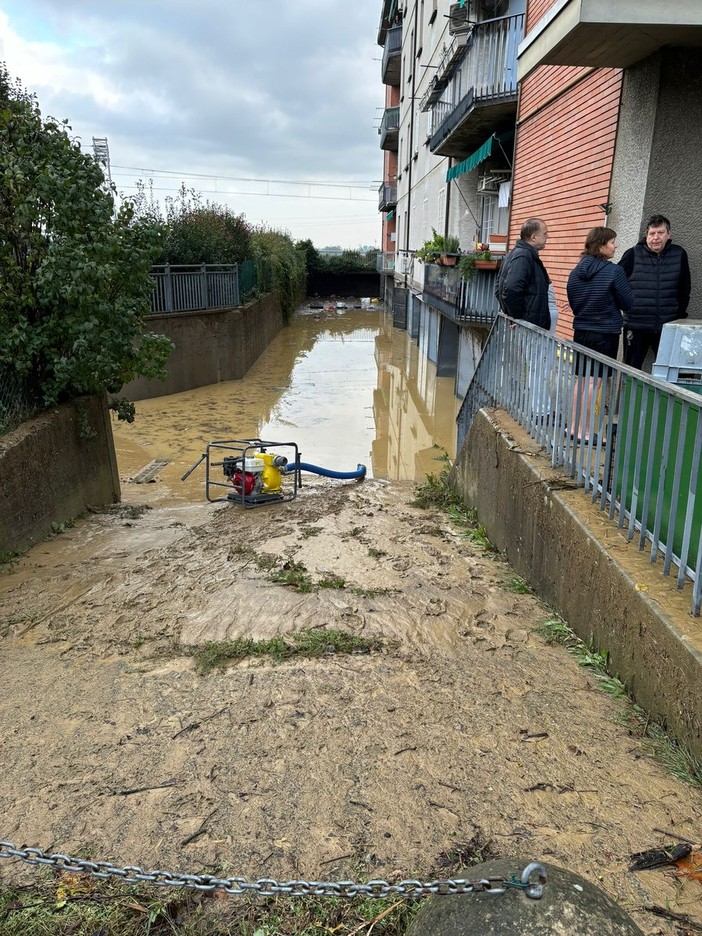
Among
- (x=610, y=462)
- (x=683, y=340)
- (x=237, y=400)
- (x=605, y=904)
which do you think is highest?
(x=683, y=340)

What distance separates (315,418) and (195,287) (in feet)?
17.8

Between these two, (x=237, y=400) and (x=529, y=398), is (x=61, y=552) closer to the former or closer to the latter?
(x=529, y=398)

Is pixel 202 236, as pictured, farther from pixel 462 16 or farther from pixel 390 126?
pixel 390 126

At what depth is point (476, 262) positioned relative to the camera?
13883 millimetres

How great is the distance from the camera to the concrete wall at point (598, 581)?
2.93 m

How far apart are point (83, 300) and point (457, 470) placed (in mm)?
4540

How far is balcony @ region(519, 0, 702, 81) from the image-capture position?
5.49 m

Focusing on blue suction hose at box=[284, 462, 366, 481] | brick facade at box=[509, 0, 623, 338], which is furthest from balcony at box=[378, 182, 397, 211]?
blue suction hose at box=[284, 462, 366, 481]

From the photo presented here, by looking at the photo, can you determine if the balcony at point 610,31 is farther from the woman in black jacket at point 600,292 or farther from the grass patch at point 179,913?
the grass patch at point 179,913

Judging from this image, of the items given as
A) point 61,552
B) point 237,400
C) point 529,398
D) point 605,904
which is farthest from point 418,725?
point 237,400

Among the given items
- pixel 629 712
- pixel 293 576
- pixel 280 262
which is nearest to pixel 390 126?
pixel 280 262

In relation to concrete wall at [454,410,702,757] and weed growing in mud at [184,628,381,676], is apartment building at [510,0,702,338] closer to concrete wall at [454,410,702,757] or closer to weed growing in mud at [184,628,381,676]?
concrete wall at [454,410,702,757]

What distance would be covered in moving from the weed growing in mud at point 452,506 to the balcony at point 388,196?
38464mm

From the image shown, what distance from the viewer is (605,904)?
1788mm
